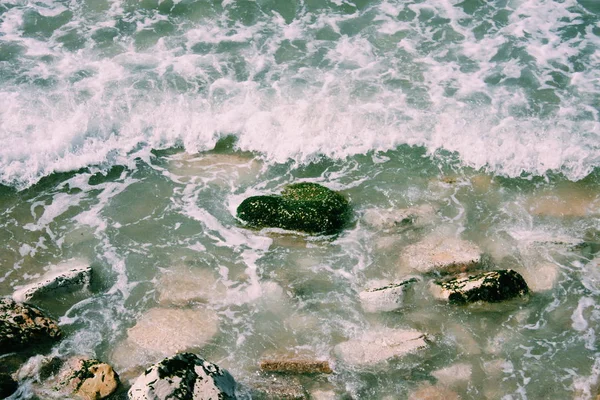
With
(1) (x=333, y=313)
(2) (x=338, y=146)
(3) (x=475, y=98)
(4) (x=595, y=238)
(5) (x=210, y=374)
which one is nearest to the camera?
(5) (x=210, y=374)

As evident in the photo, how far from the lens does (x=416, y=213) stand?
8.52 meters

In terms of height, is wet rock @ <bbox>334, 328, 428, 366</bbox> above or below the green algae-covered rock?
below

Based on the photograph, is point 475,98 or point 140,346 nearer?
point 140,346

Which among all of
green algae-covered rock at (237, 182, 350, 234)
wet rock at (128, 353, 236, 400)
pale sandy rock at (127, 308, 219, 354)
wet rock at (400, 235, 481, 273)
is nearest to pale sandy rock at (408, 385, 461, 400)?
wet rock at (400, 235, 481, 273)

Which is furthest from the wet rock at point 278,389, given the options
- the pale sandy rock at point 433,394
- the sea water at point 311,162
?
the pale sandy rock at point 433,394

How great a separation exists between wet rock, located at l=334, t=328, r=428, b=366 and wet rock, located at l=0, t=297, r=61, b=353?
12.0ft

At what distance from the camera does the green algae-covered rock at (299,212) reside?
26.9 ft

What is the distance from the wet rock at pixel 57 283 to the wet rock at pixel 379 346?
12.0 ft

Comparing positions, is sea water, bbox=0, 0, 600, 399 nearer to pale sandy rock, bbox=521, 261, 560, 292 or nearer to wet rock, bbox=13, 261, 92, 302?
pale sandy rock, bbox=521, 261, 560, 292

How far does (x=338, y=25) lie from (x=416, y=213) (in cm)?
637

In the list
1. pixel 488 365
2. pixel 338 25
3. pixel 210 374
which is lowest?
pixel 488 365

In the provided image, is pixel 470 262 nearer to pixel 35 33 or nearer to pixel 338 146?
pixel 338 146

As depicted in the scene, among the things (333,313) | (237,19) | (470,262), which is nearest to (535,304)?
(470,262)

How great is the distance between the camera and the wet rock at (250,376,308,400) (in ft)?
19.9
